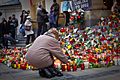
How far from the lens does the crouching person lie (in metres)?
9.69

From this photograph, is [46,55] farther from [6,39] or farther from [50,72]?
[6,39]

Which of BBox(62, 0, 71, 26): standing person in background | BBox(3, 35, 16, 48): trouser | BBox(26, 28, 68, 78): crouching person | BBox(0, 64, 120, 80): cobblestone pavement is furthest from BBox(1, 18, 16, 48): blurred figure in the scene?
BBox(26, 28, 68, 78): crouching person

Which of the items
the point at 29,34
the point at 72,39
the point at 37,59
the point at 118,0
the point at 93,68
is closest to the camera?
the point at 37,59

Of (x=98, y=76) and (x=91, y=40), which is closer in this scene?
(x=98, y=76)

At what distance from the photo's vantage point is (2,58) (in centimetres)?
1484

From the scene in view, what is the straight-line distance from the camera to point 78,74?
409 inches

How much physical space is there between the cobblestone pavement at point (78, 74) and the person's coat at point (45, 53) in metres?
0.48

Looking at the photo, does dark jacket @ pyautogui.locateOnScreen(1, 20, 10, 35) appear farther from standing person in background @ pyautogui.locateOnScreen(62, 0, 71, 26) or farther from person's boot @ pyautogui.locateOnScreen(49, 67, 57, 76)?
person's boot @ pyautogui.locateOnScreen(49, 67, 57, 76)

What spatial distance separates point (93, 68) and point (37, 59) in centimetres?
251

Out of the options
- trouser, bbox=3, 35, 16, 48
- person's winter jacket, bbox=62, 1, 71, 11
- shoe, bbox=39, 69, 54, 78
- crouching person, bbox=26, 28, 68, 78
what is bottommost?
trouser, bbox=3, 35, 16, 48

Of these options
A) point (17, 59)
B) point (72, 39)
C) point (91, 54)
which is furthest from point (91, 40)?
point (17, 59)

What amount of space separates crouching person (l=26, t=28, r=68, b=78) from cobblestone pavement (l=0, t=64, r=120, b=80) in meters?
0.29

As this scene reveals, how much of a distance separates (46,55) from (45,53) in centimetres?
7

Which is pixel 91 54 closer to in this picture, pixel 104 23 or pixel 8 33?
pixel 104 23
